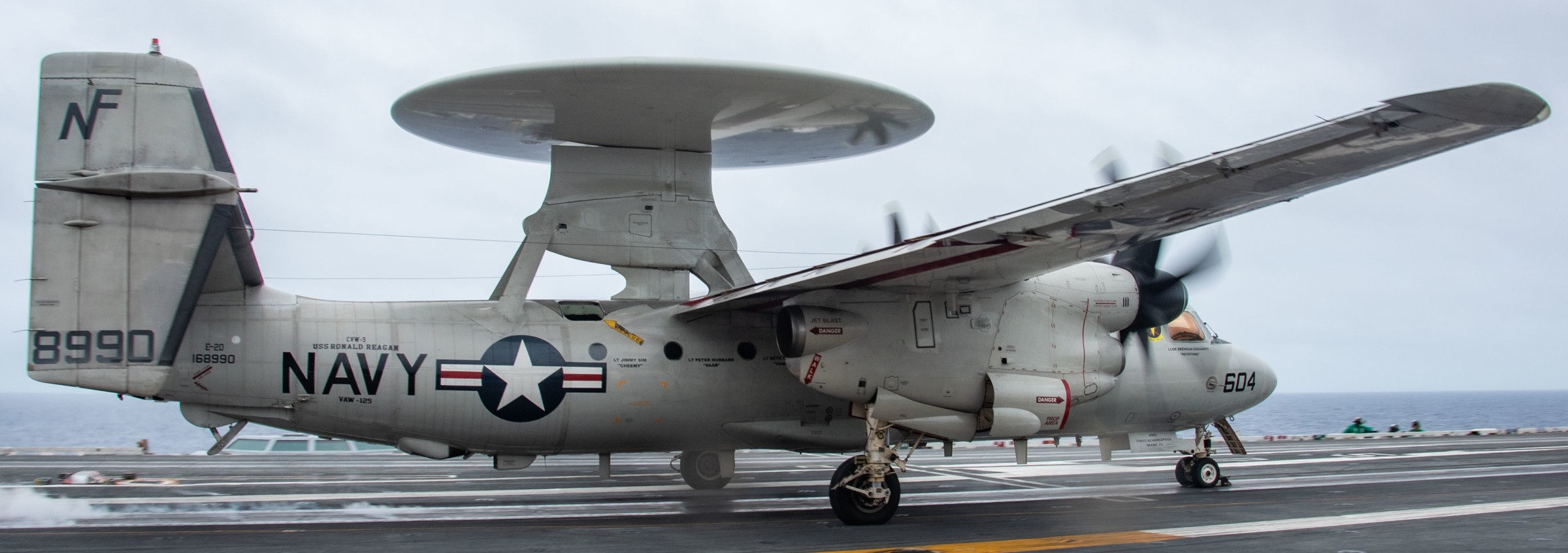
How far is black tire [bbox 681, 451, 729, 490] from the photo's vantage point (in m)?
17.0

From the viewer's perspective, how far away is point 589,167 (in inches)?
568

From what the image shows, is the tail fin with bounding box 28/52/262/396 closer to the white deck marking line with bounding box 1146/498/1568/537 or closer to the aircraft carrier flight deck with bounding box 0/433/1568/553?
the aircraft carrier flight deck with bounding box 0/433/1568/553

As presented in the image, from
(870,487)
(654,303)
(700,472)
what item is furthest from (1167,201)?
(700,472)

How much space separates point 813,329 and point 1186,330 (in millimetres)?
6944

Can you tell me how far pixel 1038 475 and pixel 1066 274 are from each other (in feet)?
25.9

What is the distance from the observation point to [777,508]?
14.9 meters

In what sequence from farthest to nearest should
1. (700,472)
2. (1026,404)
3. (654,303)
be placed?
(700,472) < (654,303) < (1026,404)

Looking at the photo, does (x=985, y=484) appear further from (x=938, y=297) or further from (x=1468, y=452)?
(x=1468, y=452)

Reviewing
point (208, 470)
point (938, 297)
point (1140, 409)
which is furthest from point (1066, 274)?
point (208, 470)

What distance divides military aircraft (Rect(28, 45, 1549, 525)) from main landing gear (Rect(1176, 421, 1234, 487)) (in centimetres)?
137

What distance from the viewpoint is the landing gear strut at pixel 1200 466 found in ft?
56.6

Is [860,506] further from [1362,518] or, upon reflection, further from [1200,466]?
[1200,466]

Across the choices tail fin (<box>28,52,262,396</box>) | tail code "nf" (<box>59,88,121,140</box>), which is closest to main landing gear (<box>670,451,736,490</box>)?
tail fin (<box>28,52,262,396</box>)

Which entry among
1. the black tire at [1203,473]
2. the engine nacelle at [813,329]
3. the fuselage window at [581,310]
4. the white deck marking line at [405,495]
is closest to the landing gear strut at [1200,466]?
the black tire at [1203,473]
